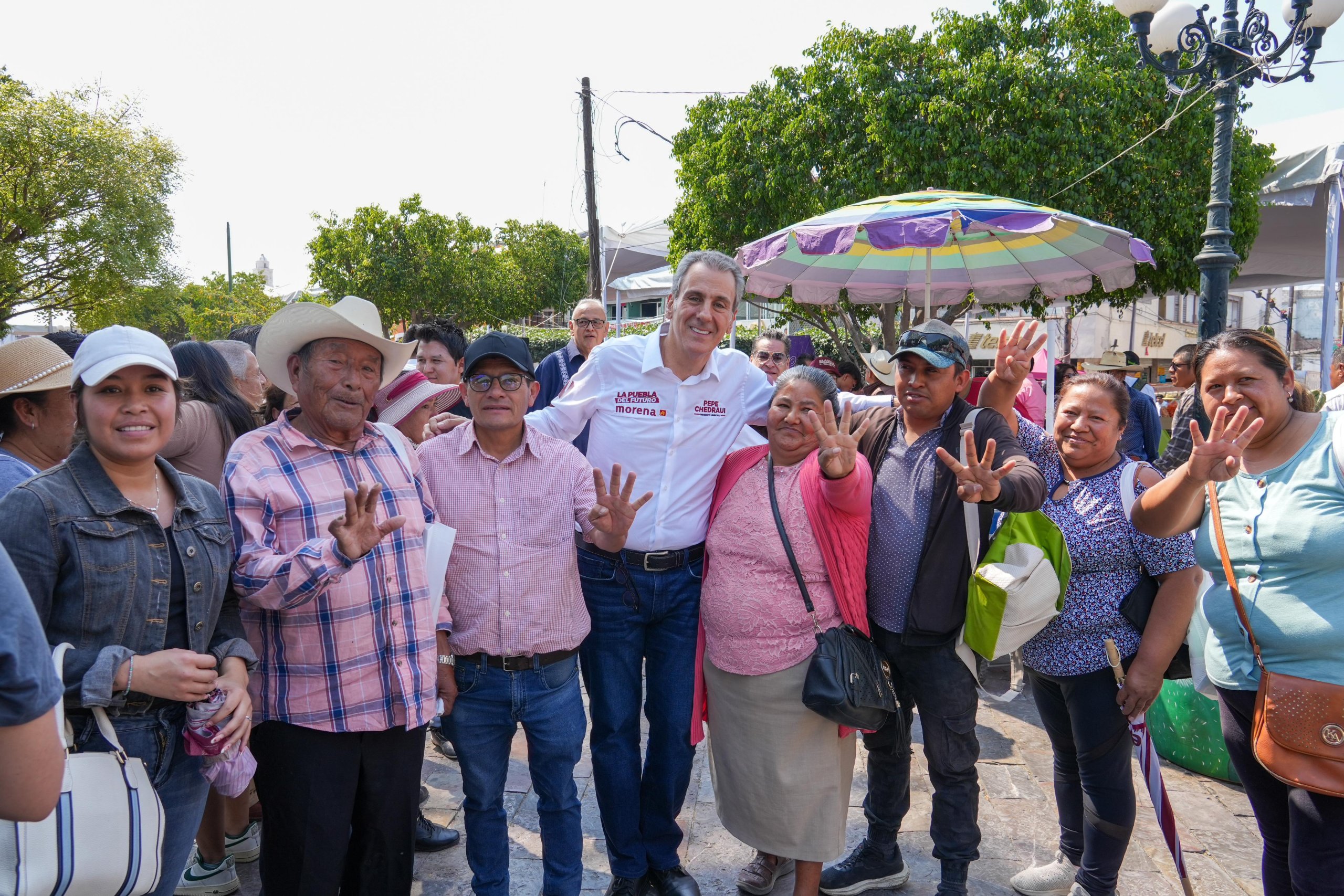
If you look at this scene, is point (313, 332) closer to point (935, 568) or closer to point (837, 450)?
point (837, 450)

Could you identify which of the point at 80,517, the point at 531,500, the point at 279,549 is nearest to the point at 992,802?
the point at 531,500

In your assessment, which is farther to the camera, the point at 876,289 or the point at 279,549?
the point at 876,289

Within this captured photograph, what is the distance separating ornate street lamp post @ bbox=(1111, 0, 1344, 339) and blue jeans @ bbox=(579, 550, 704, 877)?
6412mm

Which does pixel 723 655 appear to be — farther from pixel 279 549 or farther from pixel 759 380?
pixel 279 549

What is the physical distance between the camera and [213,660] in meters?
1.91

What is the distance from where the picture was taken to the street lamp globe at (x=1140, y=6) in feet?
23.4

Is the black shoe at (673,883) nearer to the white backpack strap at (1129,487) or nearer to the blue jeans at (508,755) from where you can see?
the blue jeans at (508,755)

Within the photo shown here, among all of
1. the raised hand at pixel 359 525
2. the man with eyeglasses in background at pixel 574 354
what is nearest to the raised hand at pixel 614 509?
the raised hand at pixel 359 525

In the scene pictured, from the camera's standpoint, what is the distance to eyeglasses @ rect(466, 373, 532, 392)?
2615mm

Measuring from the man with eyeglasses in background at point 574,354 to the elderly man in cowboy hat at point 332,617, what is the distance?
1948 millimetres

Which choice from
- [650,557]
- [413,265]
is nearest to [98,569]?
[650,557]

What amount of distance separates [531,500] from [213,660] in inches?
40.9

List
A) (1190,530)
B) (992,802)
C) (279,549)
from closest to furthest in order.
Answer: (279,549) < (1190,530) < (992,802)

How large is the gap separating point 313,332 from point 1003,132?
11.9m
